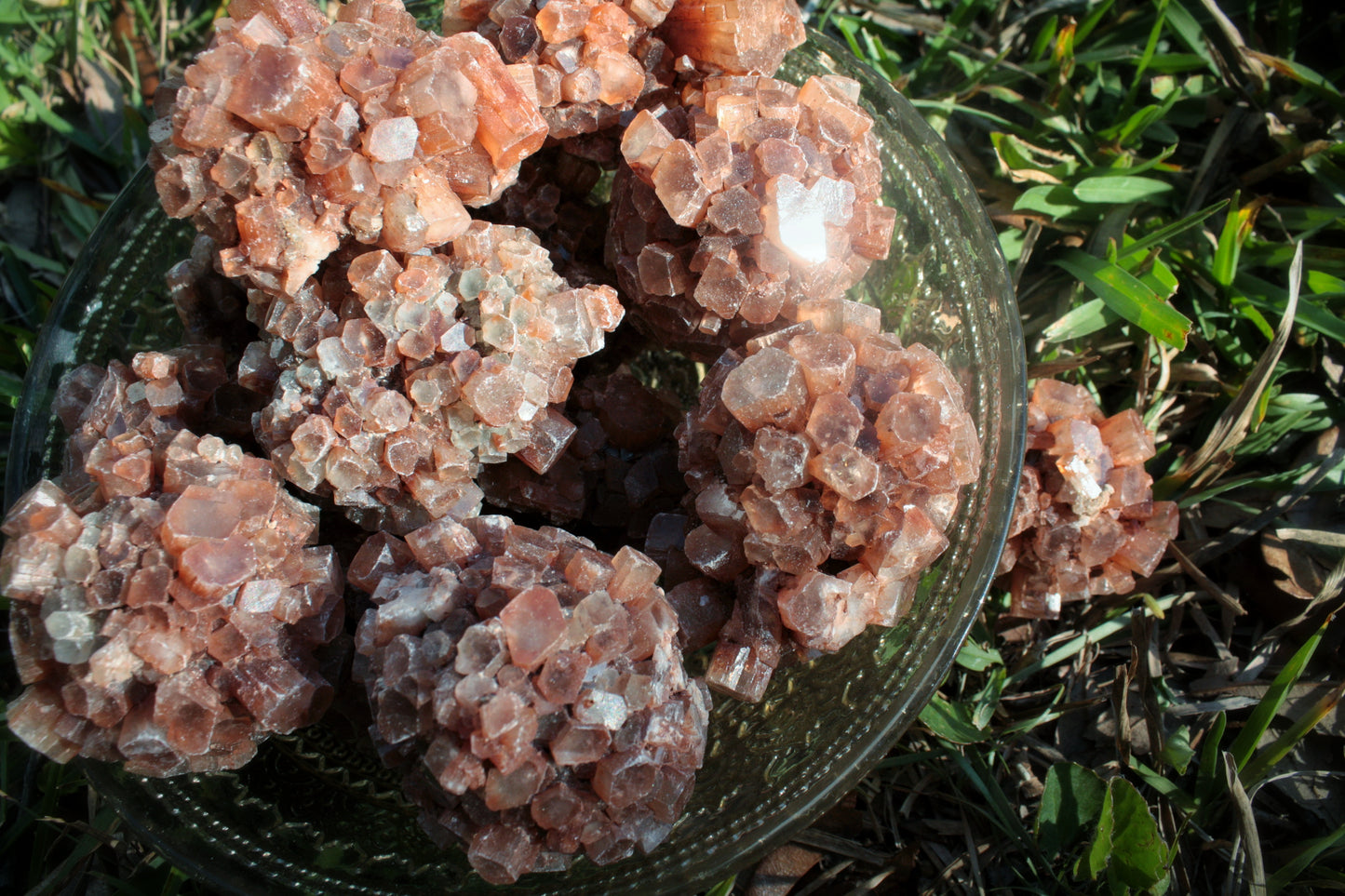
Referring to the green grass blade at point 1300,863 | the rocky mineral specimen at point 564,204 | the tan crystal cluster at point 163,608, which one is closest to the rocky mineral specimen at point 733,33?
the rocky mineral specimen at point 564,204

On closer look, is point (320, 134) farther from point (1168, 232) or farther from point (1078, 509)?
point (1168, 232)

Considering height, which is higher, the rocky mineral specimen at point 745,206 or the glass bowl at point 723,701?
the rocky mineral specimen at point 745,206

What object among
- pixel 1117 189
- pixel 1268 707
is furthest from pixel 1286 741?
pixel 1117 189

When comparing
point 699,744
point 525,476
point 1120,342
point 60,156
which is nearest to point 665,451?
point 525,476

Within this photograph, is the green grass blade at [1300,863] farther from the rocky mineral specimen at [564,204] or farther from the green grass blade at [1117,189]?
the rocky mineral specimen at [564,204]

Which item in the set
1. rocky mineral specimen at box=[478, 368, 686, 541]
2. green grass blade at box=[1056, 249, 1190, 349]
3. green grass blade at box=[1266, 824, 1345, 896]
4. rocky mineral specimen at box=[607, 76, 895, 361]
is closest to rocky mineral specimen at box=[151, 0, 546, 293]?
rocky mineral specimen at box=[607, 76, 895, 361]
